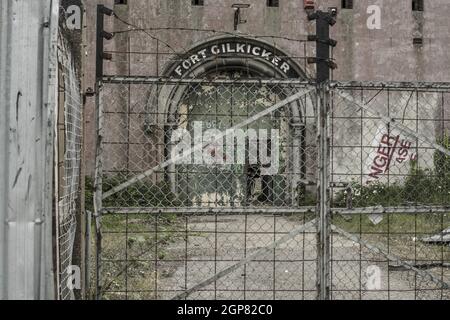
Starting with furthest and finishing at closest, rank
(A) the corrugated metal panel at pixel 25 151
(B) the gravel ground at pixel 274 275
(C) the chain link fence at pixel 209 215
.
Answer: (B) the gravel ground at pixel 274 275
(C) the chain link fence at pixel 209 215
(A) the corrugated metal panel at pixel 25 151

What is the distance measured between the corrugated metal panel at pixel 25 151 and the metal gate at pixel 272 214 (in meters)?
1.26

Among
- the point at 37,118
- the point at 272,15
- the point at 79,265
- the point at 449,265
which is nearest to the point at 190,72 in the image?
the point at 272,15

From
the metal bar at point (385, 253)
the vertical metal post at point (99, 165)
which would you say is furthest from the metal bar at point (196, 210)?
the metal bar at point (385, 253)

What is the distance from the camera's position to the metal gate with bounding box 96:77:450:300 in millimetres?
5298

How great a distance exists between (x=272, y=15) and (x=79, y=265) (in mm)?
11300

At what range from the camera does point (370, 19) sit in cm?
1545

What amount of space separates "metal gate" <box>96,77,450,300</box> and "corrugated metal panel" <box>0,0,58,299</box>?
4.14 feet

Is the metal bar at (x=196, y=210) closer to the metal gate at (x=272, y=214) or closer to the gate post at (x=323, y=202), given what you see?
the metal gate at (x=272, y=214)

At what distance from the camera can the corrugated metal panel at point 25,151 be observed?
3.80 m

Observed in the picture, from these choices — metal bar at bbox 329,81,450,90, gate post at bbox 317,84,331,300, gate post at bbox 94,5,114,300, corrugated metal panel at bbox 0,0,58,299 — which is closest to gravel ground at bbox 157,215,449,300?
gate post at bbox 317,84,331,300

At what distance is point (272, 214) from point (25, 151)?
3.09m

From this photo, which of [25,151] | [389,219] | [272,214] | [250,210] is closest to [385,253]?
[250,210]

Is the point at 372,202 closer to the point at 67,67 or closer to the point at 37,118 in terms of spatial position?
the point at 67,67

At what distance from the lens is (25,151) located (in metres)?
3.83
